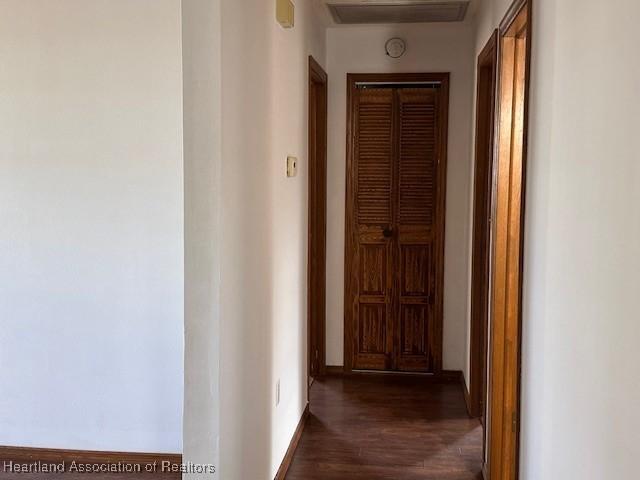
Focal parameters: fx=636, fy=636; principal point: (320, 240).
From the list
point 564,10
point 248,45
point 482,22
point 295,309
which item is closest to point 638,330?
point 564,10

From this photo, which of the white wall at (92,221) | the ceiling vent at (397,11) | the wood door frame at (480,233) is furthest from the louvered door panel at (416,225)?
the white wall at (92,221)

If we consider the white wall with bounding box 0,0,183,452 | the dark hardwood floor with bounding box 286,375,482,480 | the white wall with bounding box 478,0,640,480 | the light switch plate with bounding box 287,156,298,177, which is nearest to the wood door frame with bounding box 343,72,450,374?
the dark hardwood floor with bounding box 286,375,482,480

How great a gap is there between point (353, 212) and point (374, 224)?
0.58 feet

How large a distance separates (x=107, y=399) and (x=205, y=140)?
182 centimetres

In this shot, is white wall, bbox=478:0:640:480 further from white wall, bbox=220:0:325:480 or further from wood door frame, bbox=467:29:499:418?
wood door frame, bbox=467:29:499:418

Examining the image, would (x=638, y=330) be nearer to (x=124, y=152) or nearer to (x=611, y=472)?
(x=611, y=472)

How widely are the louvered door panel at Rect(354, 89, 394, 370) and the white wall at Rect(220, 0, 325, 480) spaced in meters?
1.01

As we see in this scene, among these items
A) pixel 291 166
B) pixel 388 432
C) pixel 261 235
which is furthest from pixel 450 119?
pixel 261 235

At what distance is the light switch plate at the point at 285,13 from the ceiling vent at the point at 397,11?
0.97m

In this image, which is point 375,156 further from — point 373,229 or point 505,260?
point 505,260

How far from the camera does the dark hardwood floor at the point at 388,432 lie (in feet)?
10.5

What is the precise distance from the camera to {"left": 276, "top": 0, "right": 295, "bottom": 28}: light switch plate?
2.81 meters

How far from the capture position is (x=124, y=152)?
3074 millimetres

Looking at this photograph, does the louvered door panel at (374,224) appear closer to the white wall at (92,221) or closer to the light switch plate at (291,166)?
the light switch plate at (291,166)
